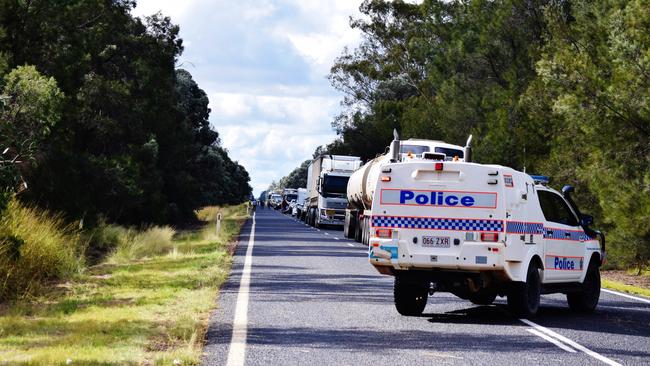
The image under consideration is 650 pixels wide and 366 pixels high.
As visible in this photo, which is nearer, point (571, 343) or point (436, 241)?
point (571, 343)

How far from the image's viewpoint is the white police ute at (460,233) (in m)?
14.0

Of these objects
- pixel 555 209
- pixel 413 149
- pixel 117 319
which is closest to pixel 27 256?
pixel 117 319

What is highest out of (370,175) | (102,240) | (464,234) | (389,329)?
(370,175)

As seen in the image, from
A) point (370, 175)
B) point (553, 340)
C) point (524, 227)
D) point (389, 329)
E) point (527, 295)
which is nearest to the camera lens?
point (553, 340)

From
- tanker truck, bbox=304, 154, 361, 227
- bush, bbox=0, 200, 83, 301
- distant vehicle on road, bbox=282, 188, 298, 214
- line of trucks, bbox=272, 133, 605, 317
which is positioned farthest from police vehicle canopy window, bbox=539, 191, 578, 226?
distant vehicle on road, bbox=282, 188, 298, 214

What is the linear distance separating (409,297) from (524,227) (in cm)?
188

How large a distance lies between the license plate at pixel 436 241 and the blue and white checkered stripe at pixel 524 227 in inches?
32.9

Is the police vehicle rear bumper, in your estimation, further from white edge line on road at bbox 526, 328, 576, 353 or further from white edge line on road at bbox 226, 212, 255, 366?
white edge line on road at bbox 226, 212, 255, 366

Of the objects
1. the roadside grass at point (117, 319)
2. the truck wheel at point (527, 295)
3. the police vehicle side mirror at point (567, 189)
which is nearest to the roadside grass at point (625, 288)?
the police vehicle side mirror at point (567, 189)

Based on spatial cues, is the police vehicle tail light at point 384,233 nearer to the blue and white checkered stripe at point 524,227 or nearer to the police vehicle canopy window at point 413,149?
the blue and white checkered stripe at point 524,227

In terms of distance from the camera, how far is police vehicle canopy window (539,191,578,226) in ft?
50.7

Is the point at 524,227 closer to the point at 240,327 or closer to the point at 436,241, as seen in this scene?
the point at 436,241

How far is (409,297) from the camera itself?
1469cm

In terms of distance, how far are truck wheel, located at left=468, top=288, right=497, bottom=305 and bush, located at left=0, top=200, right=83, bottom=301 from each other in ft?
22.8
